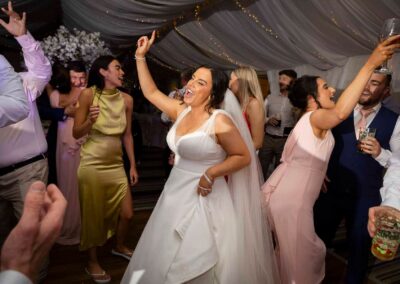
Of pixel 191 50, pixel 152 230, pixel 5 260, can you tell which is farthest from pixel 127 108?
pixel 191 50

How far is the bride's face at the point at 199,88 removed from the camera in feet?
6.93

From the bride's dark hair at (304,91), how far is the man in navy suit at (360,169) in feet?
1.07

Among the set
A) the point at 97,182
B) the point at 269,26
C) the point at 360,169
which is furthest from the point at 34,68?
the point at 269,26

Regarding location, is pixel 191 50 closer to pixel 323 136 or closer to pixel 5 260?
pixel 323 136

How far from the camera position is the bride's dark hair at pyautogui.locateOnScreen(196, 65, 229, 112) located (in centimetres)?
213

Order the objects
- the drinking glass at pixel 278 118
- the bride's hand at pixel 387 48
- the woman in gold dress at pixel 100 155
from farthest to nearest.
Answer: the drinking glass at pixel 278 118 → the woman in gold dress at pixel 100 155 → the bride's hand at pixel 387 48

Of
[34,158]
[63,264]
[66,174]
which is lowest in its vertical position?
[63,264]

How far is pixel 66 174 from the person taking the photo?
3145 mm

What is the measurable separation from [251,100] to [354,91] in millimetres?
1286

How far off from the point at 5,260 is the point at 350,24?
3786 millimetres

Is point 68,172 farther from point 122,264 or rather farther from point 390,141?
point 390,141

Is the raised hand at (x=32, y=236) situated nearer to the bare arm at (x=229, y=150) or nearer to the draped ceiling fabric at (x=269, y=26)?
the bare arm at (x=229, y=150)

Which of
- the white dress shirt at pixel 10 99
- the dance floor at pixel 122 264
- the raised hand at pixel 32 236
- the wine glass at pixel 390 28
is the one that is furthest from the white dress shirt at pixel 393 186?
the dance floor at pixel 122 264

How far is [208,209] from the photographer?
6.65 feet
